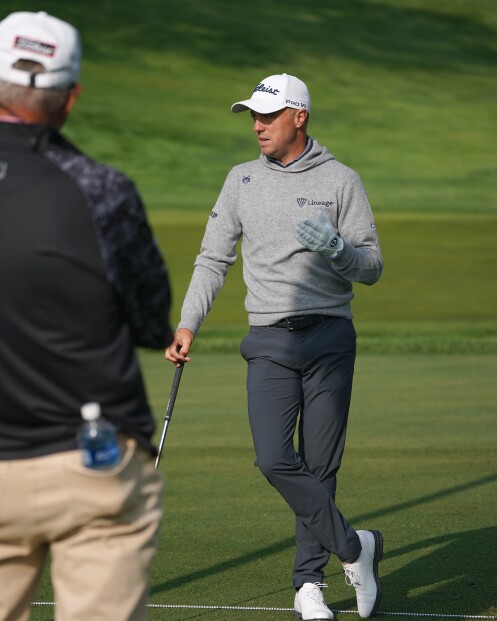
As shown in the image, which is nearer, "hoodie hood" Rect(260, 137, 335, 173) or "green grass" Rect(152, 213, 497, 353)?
"hoodie hood" Rect(260, 137, 335, 173)

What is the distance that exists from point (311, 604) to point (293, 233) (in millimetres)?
1392

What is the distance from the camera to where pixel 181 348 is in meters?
5.57

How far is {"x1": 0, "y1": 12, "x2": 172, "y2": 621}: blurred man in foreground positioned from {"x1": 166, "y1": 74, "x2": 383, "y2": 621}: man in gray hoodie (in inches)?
92.9

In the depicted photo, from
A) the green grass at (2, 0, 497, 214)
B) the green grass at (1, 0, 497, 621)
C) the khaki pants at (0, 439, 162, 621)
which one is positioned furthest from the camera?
the green grass at (2, 0, 497, 214)

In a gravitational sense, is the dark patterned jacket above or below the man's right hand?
above

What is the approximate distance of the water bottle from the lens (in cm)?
308

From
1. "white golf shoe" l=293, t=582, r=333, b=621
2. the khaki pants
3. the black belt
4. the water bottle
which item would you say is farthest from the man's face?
the water bottle

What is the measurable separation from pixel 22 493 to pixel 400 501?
4811 millimetres

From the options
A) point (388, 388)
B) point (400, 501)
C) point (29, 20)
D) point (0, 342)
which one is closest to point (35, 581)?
point (0, 342)

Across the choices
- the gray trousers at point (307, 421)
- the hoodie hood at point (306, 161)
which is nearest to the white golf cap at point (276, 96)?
the hoodie hood at point (306, 161)

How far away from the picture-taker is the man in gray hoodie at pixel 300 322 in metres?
5.68

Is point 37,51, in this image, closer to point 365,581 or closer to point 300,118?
Result: point 300,118

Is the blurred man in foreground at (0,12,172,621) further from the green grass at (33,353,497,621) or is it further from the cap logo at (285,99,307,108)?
the cap logo at (285,99,307,108)

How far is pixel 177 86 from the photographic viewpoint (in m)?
50.6
